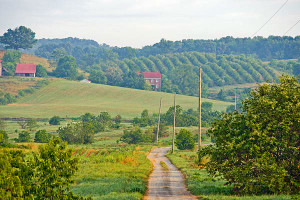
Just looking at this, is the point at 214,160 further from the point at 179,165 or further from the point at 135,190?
the point at 179,165

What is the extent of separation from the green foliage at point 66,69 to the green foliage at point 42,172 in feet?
576

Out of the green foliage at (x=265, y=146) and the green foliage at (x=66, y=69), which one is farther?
the green foliage at (x=66, y=69)

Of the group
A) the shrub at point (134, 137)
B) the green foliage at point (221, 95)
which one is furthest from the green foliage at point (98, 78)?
the shrub at point (134, 137)

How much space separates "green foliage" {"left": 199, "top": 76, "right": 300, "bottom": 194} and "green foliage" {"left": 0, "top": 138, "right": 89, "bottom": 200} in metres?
11.6

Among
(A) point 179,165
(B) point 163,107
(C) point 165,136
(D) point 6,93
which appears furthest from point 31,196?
(D) point 6,93

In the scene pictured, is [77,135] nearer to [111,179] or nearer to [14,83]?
[111,179]

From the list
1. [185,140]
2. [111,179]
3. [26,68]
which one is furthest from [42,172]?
[26,68]

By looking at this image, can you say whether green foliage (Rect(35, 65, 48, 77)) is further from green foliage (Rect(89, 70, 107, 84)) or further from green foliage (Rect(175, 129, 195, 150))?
green foliage (Rect(175, 129, 195, 150))

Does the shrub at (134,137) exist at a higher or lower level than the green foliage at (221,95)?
lower

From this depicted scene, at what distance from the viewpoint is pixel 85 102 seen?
499 feet

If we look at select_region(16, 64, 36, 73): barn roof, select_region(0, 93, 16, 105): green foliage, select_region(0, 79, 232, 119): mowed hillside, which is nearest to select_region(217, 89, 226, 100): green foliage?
select_region(0, 79, 232, 119): mowed hillside

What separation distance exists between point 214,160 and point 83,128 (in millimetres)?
58284

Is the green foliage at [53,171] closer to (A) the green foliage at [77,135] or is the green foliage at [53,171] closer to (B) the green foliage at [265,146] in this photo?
(B) the green foliage at [265,146]

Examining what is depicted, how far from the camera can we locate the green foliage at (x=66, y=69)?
189500mm
